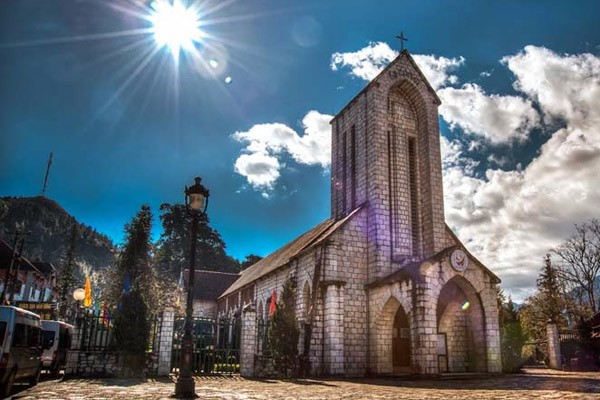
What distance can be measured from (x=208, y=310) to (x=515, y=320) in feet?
99.7

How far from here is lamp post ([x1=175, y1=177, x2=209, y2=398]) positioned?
1016 centimetres

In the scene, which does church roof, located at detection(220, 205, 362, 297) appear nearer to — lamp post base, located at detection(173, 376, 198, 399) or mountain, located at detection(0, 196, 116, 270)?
lamp post base, located at detection(173, 376, 198, 399)

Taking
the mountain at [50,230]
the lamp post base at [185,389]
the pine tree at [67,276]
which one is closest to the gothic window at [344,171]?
the lamp post base at [185,389]

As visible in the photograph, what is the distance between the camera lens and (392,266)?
834 inches

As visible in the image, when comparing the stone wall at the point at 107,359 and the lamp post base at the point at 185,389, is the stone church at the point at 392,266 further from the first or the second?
the lamp post base at the point at 185,389

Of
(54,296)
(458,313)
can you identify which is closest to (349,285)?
(458,313)

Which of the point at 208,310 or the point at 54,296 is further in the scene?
the point at 54,296

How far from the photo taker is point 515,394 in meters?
10.8

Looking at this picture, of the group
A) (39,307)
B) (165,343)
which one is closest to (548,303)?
(165,343)

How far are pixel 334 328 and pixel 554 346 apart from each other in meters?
14.9

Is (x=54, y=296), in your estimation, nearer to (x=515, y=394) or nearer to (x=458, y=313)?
(x=458, y=313)

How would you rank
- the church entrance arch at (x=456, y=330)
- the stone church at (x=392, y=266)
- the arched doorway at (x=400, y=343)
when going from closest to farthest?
the stone church at (x=392, y=266) < the church entrance arch at (x=456, y=330) < the arched doorway at (x=400, y=343)

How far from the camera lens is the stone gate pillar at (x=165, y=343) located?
57.5 ft

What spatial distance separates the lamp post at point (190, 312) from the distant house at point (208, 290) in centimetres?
3664
